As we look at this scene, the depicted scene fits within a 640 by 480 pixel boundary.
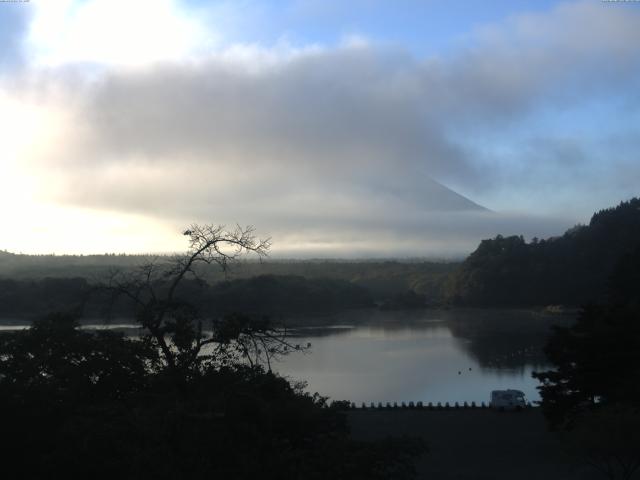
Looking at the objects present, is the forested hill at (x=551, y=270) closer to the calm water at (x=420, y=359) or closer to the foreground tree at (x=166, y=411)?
the calm water at (x=420, y=359)

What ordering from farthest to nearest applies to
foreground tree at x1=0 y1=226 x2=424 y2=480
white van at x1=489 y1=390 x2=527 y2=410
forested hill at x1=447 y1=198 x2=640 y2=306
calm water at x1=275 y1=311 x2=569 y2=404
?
forested hill at x1=447 y1=198 x2=640 y2=306, calm water at x1=275 y1=311 x2=569 y2=404, white van at x1=489 y1=390 x2=527 y2=410, foreground tree at x1=0 y1=226 x2=424 y2=480

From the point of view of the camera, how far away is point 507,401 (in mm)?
13867

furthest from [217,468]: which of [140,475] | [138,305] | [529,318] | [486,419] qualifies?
[529,318]

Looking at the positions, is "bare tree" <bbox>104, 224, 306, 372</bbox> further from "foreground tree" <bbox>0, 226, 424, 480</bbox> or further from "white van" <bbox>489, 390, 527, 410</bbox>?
"white van" <bbox>489, 390, 527, 410</bbox>

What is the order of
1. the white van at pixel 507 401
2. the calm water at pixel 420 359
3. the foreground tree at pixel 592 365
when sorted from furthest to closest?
the calm water at pixel 420 359
the white van at pixel 507 401
the foreground tree at pixel 592 365

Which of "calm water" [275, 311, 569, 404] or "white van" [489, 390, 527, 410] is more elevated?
"white van" [489, 390, 527, 410]

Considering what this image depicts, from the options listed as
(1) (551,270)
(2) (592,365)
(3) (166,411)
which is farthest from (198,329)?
(1) (551,270)

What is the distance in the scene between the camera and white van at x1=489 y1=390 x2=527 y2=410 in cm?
1378

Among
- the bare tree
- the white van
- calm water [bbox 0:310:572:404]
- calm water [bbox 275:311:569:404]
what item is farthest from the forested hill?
the bare tree

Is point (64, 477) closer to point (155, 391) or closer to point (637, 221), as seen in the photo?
point (155, 391)

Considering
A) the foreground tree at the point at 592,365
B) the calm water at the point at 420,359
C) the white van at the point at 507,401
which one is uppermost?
the foreground tree at the point at 592,365

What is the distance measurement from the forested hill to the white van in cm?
3308

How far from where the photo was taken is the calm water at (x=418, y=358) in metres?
18.9

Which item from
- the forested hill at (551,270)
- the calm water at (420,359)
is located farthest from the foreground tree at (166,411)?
the forested hill at (551,270)
